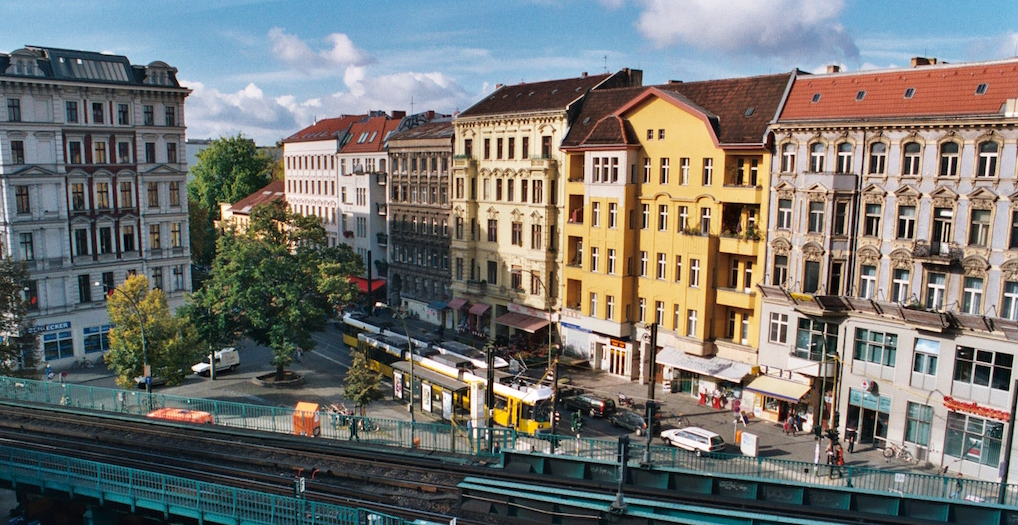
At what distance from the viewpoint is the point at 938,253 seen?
33969 mm

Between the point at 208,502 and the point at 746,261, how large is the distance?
3064 centimetres

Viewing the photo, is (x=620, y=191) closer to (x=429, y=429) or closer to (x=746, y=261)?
(x=746, y=261)

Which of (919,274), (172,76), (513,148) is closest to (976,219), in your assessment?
(919,274)

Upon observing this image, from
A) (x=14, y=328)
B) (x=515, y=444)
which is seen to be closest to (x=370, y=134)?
(x=14, y=328)

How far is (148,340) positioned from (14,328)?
666 centimetres

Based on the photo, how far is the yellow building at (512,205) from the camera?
52.6 metres

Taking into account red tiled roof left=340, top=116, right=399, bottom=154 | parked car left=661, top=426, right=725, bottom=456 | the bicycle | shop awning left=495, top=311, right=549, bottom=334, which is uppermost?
red tiled roof left=340, top=116, right=399, bottom=154

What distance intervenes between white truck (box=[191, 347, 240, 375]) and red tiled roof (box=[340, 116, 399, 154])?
2606cm

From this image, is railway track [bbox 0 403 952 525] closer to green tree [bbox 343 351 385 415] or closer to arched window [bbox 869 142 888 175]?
green tree [bbox 343 351 385 415]

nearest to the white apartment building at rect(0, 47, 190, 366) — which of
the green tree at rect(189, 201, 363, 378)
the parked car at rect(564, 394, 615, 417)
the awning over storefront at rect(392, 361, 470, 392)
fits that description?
the green tree at rect(189, 201, 363, 378)

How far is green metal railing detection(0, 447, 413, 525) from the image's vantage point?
21156mm

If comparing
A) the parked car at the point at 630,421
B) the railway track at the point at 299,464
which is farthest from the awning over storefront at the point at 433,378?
the railway track at the point at 299,464

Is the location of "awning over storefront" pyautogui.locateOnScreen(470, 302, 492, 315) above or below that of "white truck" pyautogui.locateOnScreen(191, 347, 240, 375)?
above

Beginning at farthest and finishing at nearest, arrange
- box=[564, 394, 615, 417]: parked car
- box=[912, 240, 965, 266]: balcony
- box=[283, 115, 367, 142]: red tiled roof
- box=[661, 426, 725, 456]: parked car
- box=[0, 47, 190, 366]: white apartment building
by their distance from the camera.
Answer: box=[283, 115, 367, 142]: red tiled roof < box=[0, 47, 190, 366]: white apartment building < box=[564, 394, 615, 417]: parked car < box=[661, 426, 725, 456]: parked car < box=[912, 240, 965, 266]: balcony
